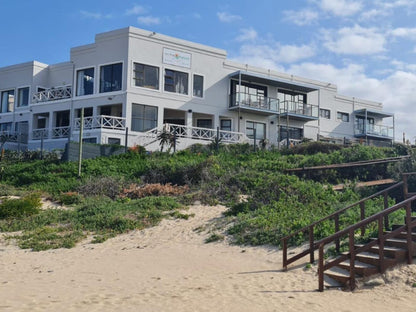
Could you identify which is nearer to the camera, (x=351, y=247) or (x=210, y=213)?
(x=351, y=247)

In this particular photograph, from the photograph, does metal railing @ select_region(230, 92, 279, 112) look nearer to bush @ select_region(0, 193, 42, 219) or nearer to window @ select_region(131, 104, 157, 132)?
window @ select_region(131, 104, 157, 132)

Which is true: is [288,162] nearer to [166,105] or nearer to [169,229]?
[169,229]

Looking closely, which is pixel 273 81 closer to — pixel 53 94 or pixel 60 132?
pixel 60 132

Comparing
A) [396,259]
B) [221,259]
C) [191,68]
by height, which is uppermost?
[191,68]

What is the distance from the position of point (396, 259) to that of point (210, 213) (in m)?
7.31

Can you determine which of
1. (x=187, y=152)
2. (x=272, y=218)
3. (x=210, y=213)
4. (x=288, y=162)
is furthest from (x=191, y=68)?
(x=272, y=218)

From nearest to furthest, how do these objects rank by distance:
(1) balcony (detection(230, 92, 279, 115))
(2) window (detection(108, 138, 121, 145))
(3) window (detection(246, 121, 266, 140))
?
(2) window (detection(108, 138, 121, 145)), (1) balcony (detection(230, 92, 279, 115)), (3) window (detection(246, 121, 266, 140))

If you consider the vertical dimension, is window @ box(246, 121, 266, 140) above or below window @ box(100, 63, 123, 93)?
below

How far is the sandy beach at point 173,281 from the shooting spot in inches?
255

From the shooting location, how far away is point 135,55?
28250mm

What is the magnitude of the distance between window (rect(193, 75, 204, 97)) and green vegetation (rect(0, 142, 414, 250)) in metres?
8.78

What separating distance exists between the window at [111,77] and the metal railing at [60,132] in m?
3.60

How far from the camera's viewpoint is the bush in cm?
1474

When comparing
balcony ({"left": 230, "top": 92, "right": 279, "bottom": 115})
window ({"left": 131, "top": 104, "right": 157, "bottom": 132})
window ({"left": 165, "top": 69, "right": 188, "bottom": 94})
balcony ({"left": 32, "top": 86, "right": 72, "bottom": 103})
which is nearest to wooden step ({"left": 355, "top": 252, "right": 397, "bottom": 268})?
window ({"left": 131, "top": 104, "right": 157, "bottom": 132})
